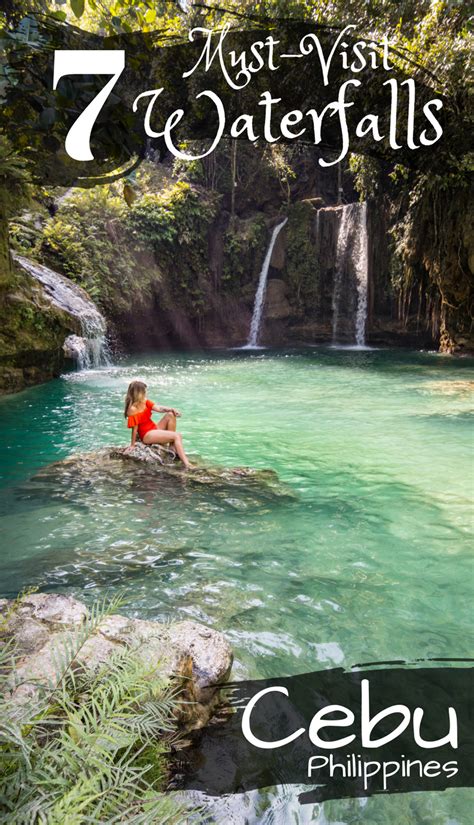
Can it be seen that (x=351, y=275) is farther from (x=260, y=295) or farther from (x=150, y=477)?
(x=150, y=477)

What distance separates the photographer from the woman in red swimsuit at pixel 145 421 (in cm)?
665

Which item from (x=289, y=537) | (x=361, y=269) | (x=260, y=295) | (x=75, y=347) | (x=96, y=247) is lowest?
(x=289, y=537)

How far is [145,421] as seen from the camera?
686cm

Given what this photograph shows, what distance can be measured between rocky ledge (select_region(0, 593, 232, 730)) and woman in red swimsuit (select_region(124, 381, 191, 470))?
376 cm

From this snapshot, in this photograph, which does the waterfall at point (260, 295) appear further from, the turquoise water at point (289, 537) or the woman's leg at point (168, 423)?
the woman's leg at point (168, 423)

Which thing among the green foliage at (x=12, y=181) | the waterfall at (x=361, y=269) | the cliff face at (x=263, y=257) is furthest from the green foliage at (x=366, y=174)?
the green foliage at (x=12, y=181)

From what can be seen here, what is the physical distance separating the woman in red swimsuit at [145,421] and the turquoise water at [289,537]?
1.98ft

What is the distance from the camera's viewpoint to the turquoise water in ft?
10.6

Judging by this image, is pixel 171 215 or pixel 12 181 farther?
pixel 171 215

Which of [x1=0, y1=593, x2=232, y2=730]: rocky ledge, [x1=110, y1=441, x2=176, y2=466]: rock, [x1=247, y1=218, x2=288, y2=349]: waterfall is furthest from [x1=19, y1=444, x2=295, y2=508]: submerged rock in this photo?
[x1=247, y1=218, x2=288, y2=349]: waterfall

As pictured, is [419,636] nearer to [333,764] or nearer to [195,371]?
[333,764]

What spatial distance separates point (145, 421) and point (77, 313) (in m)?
8.08

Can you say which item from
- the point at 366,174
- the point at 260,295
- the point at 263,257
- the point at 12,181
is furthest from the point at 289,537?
the point at 263,257

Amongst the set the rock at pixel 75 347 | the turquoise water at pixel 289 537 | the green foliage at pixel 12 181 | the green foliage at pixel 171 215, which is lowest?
the turquoise water at pixel 289 537
